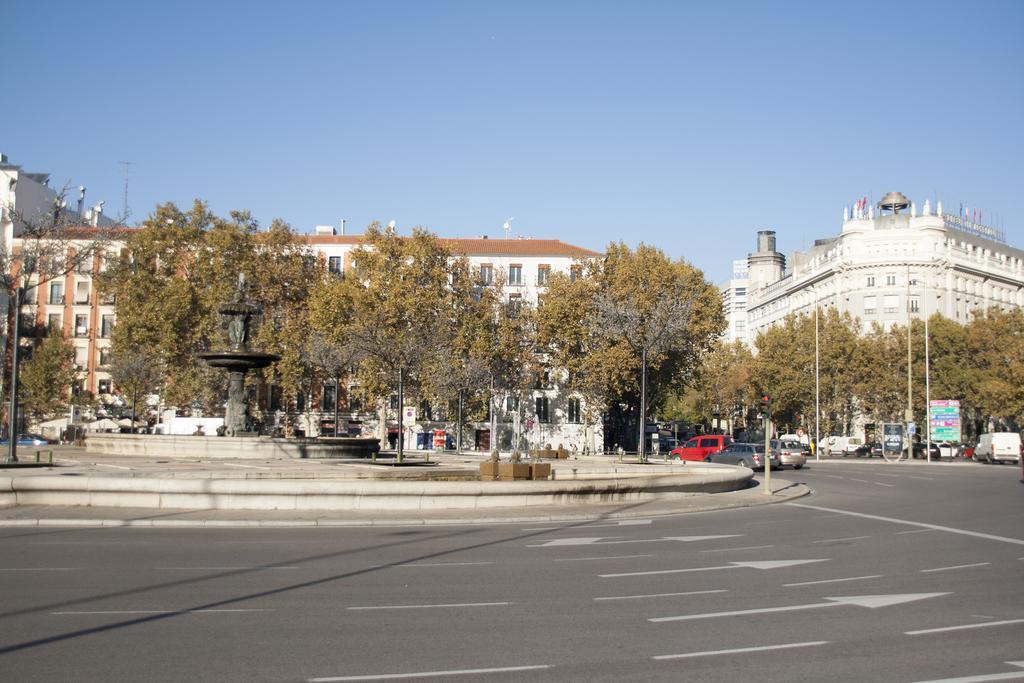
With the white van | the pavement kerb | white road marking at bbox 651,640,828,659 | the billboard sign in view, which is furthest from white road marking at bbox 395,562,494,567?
the billboard sign

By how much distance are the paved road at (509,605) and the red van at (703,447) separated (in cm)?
3455

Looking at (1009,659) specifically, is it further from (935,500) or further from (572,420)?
(572,420)

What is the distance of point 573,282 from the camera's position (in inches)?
2648

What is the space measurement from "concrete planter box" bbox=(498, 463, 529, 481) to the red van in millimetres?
27338

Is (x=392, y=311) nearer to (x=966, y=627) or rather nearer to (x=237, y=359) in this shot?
(x=237, y=359)

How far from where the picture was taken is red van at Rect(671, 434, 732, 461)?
5306 cm

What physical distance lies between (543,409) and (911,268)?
46811 mm

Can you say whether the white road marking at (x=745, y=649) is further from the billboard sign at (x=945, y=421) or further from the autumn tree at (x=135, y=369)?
the billboard sign at (x=945, y=421)

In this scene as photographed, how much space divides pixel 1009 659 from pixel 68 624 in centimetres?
848

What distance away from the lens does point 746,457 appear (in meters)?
45.2

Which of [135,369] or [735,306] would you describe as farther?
[735,306]

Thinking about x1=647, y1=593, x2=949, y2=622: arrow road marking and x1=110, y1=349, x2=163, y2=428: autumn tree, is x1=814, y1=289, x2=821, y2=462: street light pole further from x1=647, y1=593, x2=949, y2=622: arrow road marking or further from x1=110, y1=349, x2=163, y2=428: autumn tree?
x1=647, y1=593, x2=949, y2=622: arrow road marking

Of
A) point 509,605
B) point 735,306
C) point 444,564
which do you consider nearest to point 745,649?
point 509,605

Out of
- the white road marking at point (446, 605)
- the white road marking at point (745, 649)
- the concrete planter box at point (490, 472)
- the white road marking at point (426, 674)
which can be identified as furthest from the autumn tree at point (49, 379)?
the white road marking at point (745, 649)
